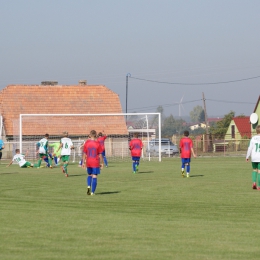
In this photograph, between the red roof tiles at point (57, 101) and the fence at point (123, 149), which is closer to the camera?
the fence at point (123, 149)

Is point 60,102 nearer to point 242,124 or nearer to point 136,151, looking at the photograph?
point 242,124

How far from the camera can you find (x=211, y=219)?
13.8 metres

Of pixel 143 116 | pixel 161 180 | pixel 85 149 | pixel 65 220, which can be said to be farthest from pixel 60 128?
pixel 65 220

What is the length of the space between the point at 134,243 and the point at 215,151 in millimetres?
57922

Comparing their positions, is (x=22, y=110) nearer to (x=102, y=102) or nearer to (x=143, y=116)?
(x=102, y=102)

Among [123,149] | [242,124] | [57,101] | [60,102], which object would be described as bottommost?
[123,149]

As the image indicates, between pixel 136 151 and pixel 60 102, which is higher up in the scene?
pixel 60 102

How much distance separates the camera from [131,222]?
1320 centimetres

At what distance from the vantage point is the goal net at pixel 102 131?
51.8 m

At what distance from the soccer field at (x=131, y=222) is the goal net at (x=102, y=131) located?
90.4 ft

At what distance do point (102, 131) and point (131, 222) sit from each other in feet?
160

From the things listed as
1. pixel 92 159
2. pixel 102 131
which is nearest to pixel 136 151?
pixel 92 159

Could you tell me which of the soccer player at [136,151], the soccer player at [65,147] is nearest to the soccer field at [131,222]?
the soccer player at [65,147]

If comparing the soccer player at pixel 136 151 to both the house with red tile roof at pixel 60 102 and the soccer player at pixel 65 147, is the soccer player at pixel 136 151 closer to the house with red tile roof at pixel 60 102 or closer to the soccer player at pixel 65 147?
the soccer player at pixel 65 147
